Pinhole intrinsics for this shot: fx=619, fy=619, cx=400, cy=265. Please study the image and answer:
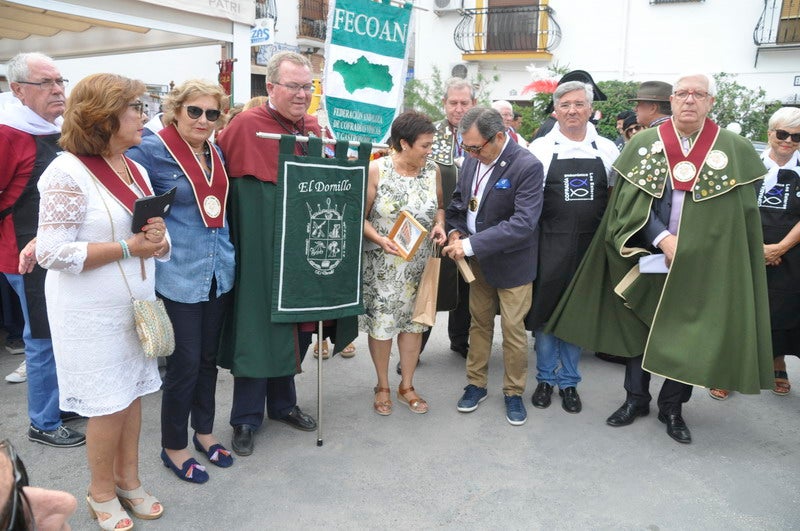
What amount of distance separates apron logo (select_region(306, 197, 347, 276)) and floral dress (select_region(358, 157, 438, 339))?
380 mm

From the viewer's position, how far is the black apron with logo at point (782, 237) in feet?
13.1

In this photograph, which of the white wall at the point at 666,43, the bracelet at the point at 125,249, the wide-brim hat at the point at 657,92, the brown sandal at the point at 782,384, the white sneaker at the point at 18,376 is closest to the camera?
the bracelet at the point at 125,249

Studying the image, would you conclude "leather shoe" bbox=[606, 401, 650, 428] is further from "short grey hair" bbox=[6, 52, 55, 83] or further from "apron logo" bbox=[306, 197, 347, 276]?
"short grey hair" bbox=[6, 52, 55, 83]

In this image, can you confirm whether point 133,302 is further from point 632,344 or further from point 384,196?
point 632,344

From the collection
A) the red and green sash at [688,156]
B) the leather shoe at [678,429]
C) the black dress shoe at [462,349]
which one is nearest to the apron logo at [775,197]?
the red and green sash at [688,156]

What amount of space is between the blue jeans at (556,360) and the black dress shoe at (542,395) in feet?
0.11

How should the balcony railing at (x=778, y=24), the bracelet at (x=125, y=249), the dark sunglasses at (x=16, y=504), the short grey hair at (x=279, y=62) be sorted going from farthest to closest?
the balcony railing at (x=778, y=24), the short grey hair at (x=279, y=62), the bracelet at (x=125, y=249), the dark sunglasses at (x=16, y=504)

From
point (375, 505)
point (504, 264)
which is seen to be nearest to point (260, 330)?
point (375, 505)

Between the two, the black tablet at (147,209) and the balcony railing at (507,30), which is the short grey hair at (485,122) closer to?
the black tablet at (147,209)

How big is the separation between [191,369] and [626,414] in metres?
2.58

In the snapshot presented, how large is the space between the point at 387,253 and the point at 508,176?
2.77 ft

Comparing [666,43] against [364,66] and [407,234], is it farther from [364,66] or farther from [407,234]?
[407,234]

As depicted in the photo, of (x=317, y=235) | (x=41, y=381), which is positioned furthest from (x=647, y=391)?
(x=41, y=381)

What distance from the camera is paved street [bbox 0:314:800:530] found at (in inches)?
112
